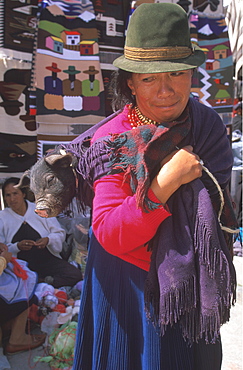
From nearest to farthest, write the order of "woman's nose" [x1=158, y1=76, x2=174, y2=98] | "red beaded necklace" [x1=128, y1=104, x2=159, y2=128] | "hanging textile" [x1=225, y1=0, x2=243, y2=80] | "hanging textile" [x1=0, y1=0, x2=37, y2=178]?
"woman's nose" [x1=158, y1=76, x2=174, y2=98] → "red beaded necklace" [x1=128, y1=104, x2=159, y2=128] → "hanging textile" [x1=0, y1=0, x2=37, y2=178] → "hanging textile" [x1=225, y1=0, x2=243, y2=80]

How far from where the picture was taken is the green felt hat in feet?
3.58

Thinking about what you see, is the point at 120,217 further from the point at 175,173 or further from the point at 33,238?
the point at 33,238

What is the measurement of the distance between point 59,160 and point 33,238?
2.29 meters

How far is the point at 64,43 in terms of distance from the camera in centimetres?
328

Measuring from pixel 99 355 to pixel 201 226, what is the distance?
2.15 feet

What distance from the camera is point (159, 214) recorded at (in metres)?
1.01

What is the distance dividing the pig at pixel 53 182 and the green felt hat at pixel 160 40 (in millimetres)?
436

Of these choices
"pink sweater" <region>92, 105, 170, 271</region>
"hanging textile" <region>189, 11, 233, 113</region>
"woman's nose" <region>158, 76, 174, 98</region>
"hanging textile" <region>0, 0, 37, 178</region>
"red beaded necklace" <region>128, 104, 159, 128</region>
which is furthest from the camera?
"hanging textile" <region>189, 11, 233, 113</region>

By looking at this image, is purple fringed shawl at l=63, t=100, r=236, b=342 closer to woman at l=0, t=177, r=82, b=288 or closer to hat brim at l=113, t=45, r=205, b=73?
hat brim at l=113, t=45, r=205, b=73

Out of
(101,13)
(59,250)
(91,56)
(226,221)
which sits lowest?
(59,250)

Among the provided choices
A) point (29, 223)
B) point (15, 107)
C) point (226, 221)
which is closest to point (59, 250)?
point (29, 223)

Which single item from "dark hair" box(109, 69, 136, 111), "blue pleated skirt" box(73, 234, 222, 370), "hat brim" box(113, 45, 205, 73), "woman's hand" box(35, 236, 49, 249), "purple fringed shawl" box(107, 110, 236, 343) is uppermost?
"hat brim" box(113, 45, 205, 73)

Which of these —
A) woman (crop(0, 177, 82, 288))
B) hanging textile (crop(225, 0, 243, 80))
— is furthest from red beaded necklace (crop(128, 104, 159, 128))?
hanging textile (crop(225, 0, 243, 80))

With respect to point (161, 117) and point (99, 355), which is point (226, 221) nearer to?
point (161, 117)
